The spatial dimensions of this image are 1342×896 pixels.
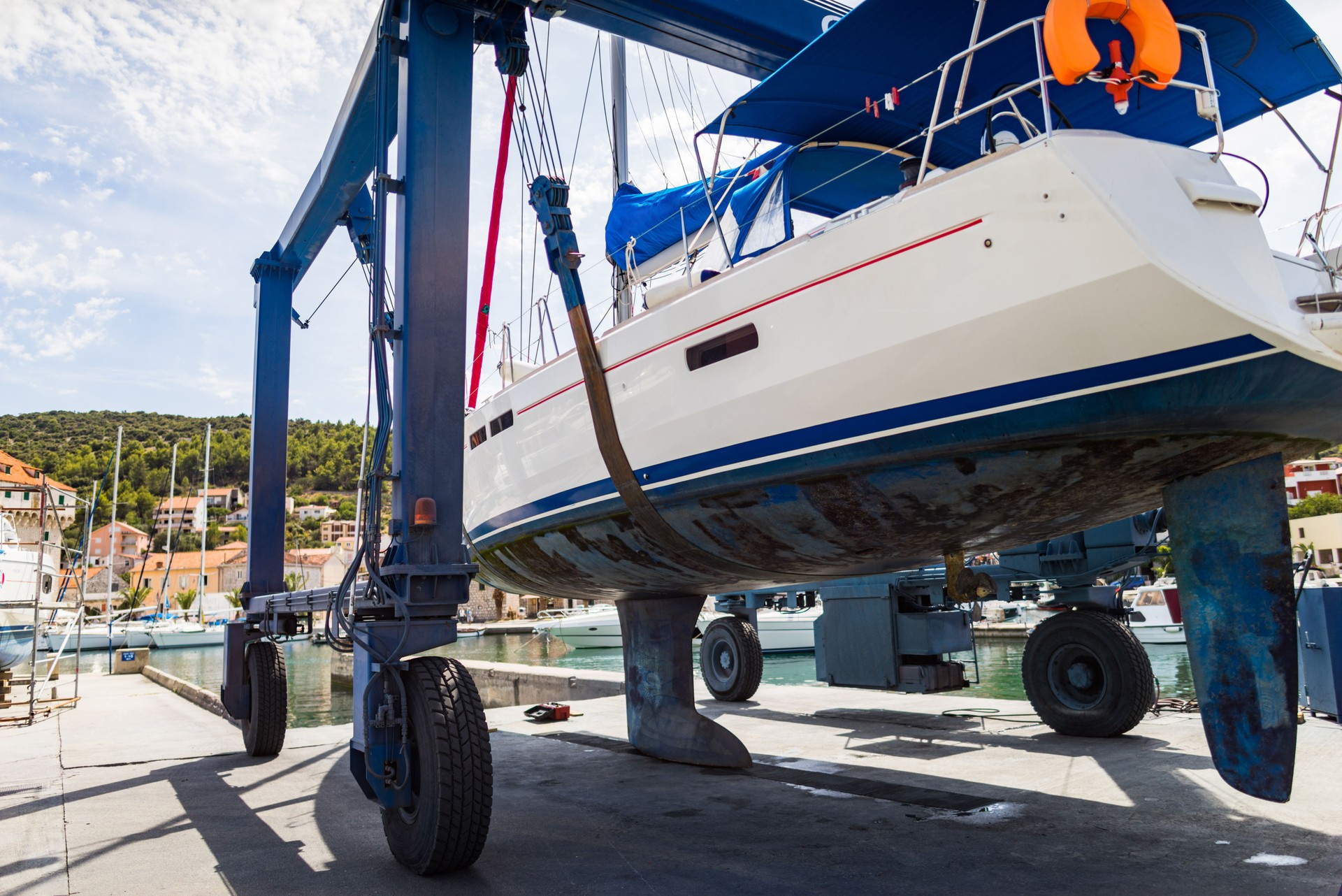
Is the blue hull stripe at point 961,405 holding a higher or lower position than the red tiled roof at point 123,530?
lower

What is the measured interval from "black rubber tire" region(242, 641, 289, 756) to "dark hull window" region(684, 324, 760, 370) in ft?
15.8

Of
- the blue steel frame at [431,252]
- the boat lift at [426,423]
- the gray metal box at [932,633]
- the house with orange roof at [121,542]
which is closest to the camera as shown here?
the boat lift at [426,423]

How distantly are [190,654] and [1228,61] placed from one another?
146 feet

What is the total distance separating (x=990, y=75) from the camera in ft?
14.7

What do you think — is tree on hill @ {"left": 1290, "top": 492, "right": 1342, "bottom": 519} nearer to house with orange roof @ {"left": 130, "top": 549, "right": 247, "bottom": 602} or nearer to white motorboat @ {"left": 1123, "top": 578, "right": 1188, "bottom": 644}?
white motorboat @ {"left": 1123, "top": 578, "right": 1188, "bottom": 644}

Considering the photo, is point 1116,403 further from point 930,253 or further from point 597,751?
point 597,751

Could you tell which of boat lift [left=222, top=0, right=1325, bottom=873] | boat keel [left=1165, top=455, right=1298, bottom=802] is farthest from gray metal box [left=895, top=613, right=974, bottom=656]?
boat keel [left=1165, top=455, right=1298, bottom=802]

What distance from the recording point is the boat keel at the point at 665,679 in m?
6.34

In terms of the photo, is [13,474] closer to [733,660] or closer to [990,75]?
[733,660]

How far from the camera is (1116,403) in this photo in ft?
10.0

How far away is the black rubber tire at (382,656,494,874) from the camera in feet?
11.8

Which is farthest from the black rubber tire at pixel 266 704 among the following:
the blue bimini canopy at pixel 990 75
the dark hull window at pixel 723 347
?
the blue bimini canopy at pixel 990 75

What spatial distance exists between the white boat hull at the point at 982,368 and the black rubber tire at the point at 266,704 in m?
3.96

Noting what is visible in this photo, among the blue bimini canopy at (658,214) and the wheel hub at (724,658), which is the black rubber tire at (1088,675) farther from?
the blue bimini canopy at (658,214)
